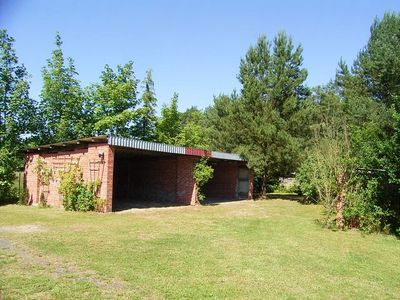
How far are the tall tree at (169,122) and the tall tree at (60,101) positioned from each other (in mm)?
7121

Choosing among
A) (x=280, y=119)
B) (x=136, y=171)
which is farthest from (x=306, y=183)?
(x=136, y=171)

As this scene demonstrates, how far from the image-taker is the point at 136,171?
23.4m

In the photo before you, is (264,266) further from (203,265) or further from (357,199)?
(357,199)

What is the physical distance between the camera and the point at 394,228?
40.0ft

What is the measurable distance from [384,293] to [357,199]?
21.7ft

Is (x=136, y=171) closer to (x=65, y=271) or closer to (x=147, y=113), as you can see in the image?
(x=147, y=113)

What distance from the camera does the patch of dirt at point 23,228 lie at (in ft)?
32.8

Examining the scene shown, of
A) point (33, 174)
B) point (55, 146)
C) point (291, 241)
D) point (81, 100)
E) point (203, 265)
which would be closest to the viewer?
point (203, 265)

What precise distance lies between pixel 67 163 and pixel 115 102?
48.5 feet

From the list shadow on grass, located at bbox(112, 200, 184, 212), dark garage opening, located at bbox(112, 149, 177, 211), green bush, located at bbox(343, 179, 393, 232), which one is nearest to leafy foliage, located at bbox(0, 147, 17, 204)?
dark garage opening, located at bbox(112, 149, 177, 211)

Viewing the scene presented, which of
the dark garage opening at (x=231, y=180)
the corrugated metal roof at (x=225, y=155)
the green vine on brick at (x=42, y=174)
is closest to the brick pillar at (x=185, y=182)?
the corrugated metal roof at (x=225, y=155)

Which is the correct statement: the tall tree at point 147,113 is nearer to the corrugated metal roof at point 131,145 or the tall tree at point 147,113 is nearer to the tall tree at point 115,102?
the tall tree at point 115,102

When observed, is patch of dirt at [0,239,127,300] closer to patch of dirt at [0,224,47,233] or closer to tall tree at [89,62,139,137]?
patch of dirt at [0,224,47,233]

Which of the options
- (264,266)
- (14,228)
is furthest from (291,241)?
(14,228)
